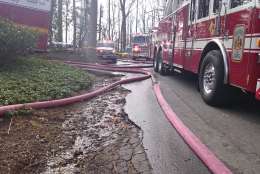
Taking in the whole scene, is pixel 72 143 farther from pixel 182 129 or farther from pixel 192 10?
pixel 192 10

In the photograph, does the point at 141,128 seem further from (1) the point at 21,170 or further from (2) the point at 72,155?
(1) the point at 21,170

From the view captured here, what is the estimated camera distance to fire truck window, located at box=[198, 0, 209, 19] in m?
7.93

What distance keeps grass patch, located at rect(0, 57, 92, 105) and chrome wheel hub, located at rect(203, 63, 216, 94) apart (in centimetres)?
305

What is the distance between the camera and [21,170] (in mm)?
3891

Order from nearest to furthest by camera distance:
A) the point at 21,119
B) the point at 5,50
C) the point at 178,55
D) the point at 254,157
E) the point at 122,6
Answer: the point at 254,157
the point at 21,119
the point at 5,50
the point at 178,55
the point at 122,6

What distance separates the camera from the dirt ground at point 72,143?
4012 millimetres

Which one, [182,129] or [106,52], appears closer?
[182,129]

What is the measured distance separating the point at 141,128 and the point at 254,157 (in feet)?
6.32

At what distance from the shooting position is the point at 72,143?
4.91 m

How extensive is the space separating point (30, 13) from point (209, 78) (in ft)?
33.6

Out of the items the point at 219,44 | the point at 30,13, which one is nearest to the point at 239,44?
the point at 219,44

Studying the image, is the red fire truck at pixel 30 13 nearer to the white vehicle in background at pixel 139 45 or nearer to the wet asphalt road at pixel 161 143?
the wet asphalt road at pixel 161 143

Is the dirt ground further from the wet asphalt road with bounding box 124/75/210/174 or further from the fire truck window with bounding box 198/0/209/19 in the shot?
the fire truck window with bounding box 198/0/209/19

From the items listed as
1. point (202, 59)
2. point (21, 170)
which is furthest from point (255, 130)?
point (21, 170)
